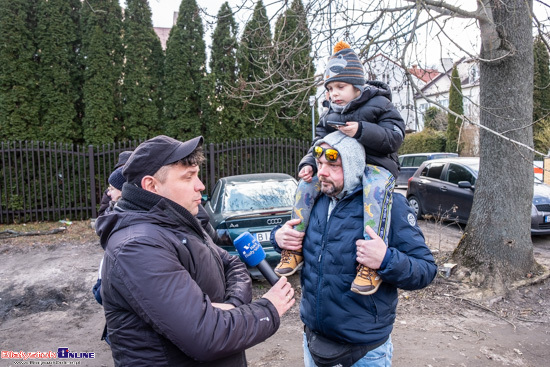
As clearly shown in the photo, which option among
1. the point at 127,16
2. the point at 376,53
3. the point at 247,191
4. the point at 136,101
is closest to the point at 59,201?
the point at 136,101

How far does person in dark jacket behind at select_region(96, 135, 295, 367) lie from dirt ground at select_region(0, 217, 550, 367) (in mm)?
2478

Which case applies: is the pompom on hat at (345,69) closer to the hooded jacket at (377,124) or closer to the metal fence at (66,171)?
the hooded jacket at (377,124)

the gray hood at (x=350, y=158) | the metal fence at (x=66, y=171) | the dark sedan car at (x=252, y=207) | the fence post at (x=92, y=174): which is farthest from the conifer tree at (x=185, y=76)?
the gray hood at (x=350, y=158)

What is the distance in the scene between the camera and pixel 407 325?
443cm

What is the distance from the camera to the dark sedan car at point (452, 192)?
26.6ft

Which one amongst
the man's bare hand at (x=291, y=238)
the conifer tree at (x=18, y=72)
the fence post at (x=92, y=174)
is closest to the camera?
the man's bare hand at (x=291, y=238)

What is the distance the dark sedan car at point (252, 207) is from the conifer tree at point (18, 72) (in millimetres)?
7621

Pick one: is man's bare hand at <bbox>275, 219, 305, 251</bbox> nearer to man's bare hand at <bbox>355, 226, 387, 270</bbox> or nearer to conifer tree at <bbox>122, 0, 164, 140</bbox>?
man's bare hand at <bbox>355, 226, 387, 270</bbox>

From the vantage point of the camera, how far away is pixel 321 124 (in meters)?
2.36

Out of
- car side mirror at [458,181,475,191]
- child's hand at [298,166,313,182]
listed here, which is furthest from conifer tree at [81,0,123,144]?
Answer: child's hand at [298,166,313,182]

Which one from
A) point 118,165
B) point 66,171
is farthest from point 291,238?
point 66,171

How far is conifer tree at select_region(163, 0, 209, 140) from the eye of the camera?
12094 millimetres

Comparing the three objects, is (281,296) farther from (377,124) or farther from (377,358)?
(377,124)

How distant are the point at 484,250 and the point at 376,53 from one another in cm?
311
